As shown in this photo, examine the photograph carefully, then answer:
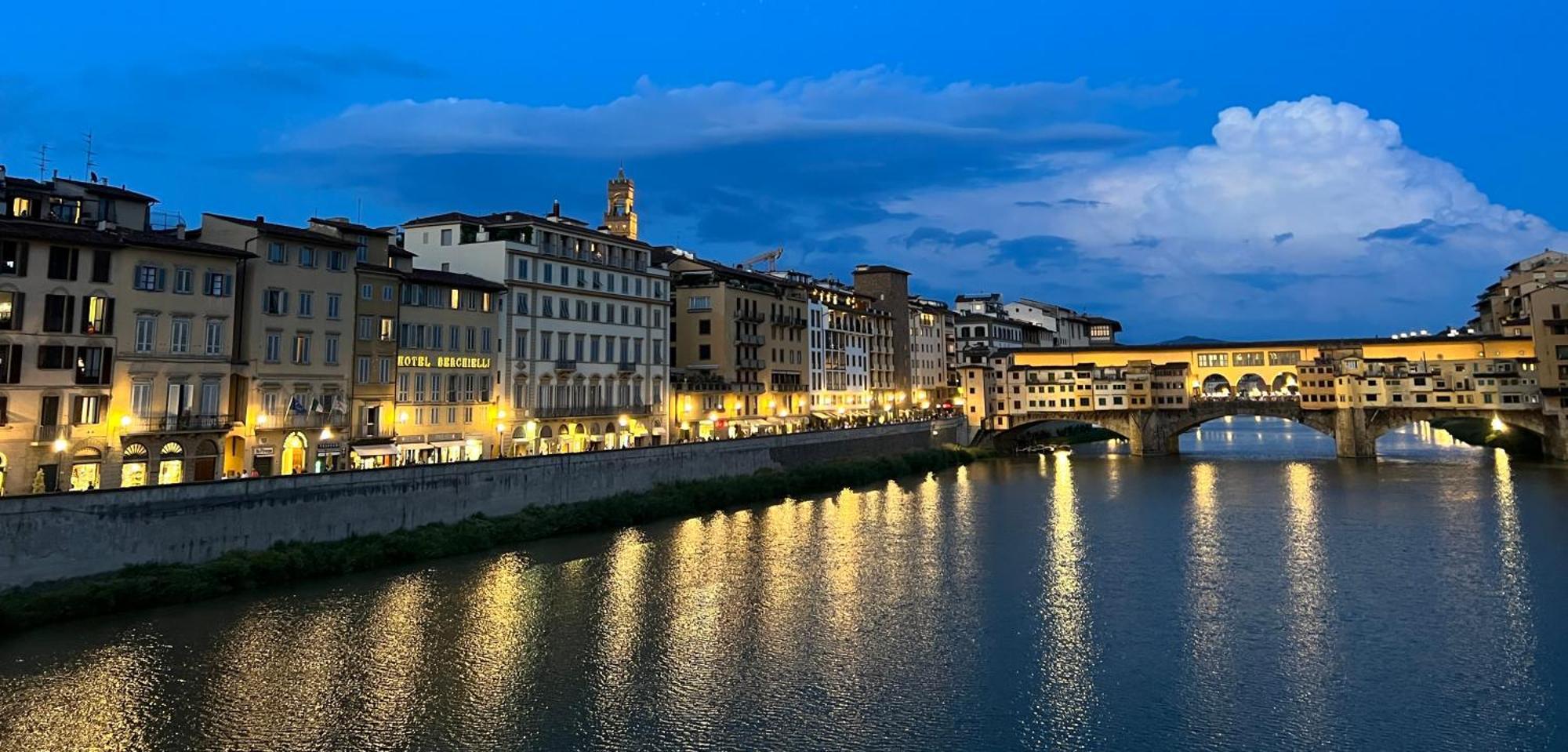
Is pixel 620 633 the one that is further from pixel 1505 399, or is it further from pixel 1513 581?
pixel 1505 399

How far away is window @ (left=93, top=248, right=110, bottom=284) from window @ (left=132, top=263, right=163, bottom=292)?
2.78ft

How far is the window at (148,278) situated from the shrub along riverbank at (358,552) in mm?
10540

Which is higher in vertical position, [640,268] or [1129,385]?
[640,268]

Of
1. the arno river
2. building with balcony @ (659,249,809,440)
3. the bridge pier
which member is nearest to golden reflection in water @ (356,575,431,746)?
the arno river

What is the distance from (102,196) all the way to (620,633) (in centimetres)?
2880

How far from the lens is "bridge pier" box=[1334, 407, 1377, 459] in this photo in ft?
234

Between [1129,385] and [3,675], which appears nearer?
[3,675]

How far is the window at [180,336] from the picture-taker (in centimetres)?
3212

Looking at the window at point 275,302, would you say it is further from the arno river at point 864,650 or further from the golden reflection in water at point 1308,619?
the golden reflection in water at point 1308,619

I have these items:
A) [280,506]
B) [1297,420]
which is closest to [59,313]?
[280,506]

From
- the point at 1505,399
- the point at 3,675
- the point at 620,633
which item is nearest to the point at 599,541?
the point at 620,633

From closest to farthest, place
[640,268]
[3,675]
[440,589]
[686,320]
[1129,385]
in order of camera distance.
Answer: [3,675]
[440,589]
[640,268]
[686,320]
[1129,385]

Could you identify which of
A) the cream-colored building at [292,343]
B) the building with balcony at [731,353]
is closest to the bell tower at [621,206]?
the building with balcony at [731,353]

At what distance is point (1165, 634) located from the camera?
2355 centimetres
